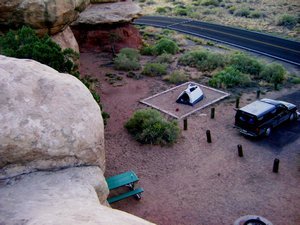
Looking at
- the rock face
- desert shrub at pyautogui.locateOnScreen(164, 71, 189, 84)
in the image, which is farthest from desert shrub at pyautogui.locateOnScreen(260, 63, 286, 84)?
the rock face

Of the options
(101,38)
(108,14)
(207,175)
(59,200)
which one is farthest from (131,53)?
(59,200)

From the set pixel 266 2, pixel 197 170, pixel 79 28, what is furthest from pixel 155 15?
pixel 197 170

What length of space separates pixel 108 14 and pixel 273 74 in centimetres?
1433

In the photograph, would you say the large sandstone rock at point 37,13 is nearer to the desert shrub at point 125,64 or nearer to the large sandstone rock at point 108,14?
the desert shrub at point 125,64

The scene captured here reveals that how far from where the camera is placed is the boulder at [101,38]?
32.1 metres

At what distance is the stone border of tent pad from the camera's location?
21.6 m

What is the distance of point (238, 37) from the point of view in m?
38.5

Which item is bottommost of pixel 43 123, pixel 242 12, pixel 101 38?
pixel 242 12

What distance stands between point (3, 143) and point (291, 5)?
166ft

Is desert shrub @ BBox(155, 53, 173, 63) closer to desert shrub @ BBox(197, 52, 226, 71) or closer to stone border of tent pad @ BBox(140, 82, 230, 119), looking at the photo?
desert shrub @ BBox(197, 52, 226, 71)

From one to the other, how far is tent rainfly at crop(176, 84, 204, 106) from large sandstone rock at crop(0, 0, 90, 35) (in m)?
8.46

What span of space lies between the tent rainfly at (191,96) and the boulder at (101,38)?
11.4 meters

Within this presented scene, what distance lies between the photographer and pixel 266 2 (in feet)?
180

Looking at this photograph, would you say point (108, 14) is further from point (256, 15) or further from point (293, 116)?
point (256, 15)
